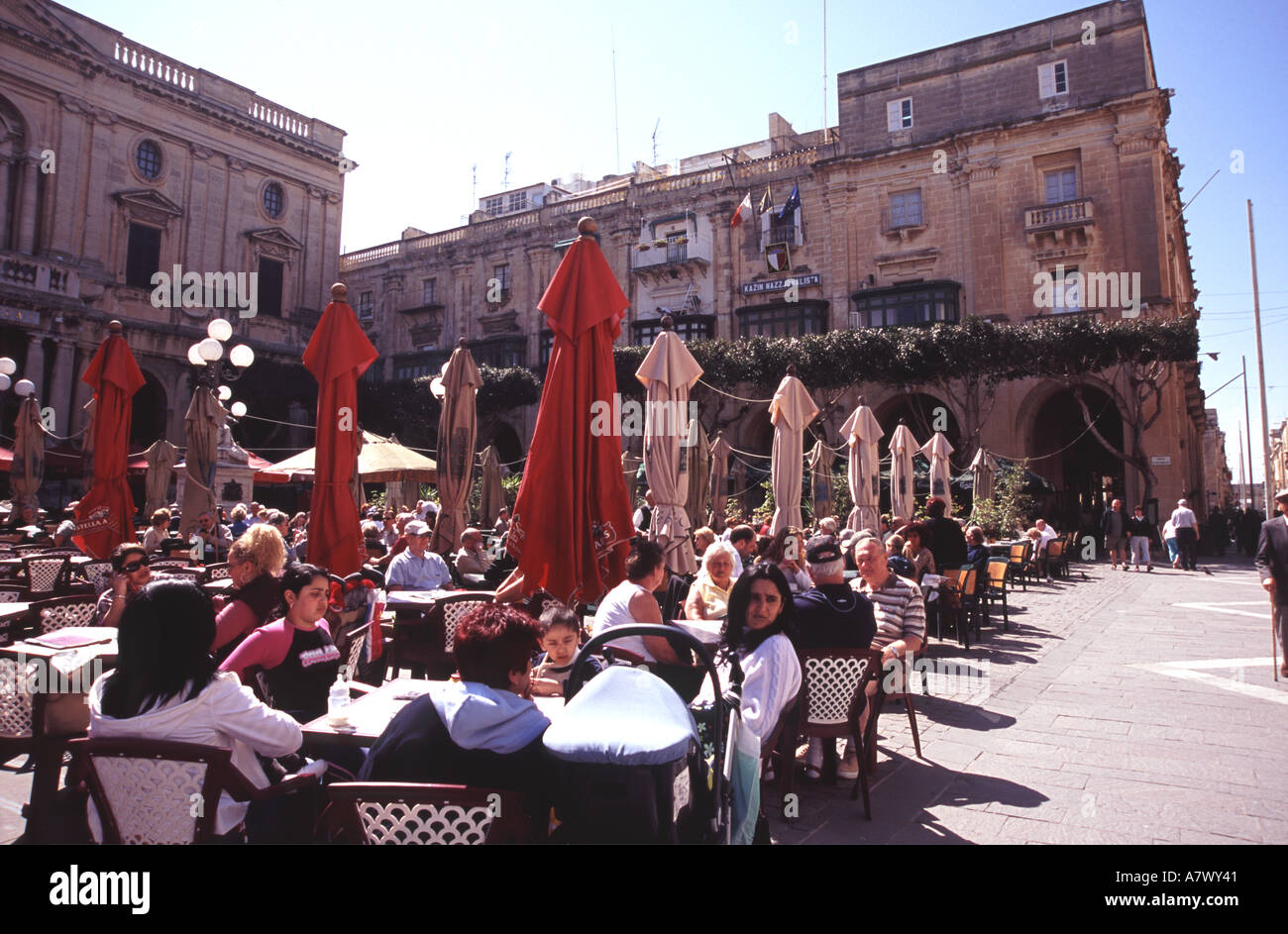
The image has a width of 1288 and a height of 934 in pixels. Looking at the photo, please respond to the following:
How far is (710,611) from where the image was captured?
5.65 m

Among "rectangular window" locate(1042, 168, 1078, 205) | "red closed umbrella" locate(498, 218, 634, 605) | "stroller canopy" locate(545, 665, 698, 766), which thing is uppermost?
"rectangular window" locate(1042, 168, 1078, 205)

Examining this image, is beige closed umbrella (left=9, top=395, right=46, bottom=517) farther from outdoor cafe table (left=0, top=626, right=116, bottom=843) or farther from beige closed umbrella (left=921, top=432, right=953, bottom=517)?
beige closed umbrella (left=921, top=432, right=953, bottom=517)

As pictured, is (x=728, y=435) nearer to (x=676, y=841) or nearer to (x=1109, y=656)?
(x=1109, y=656)

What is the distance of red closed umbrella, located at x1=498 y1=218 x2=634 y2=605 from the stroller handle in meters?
2.33

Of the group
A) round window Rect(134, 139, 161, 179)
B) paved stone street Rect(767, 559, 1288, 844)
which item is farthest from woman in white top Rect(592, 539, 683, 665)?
round window Rect(134, 139, 161, 179)

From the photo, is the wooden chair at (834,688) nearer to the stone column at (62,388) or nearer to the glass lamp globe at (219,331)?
the glass lamp globe at (219,331)

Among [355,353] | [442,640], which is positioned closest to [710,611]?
[442,640]

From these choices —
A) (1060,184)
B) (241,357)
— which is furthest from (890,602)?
(1060,184)

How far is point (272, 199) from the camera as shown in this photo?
32406 mm

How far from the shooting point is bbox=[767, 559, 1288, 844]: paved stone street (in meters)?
3.72

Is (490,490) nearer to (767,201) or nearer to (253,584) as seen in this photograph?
(253,584)

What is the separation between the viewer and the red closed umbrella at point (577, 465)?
4.94 m

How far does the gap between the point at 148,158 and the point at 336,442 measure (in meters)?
29.0

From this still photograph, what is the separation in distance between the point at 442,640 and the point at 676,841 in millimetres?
3630
